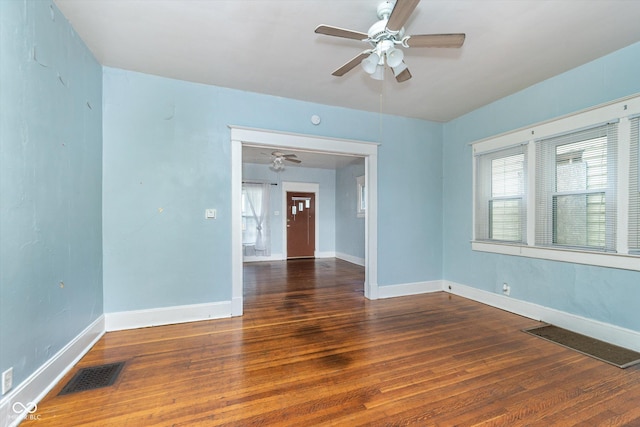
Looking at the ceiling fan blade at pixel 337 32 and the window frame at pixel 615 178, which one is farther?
the window frame at pixel 615 178

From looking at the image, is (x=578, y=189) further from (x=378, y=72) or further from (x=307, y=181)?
(x=307, y=181)

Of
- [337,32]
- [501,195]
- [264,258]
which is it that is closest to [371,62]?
[337,32]

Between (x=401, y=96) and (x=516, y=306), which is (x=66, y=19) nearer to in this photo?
(x=401, y=96)

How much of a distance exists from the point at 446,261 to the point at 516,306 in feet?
3.93

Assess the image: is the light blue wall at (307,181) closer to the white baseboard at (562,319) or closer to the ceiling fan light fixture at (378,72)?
the white baseboard at (562,319)

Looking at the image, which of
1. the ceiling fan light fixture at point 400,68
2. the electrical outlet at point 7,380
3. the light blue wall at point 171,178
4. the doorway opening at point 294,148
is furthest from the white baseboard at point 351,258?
the electrical outlet at point 7,380

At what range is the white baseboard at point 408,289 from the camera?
4139 millimetres

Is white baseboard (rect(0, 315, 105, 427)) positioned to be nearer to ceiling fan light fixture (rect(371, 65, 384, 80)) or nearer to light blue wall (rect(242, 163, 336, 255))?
ceiling fan light fixture (rect(371, 65, 384, 80))

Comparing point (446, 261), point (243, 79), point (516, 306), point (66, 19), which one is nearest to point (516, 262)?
point (516, 306)

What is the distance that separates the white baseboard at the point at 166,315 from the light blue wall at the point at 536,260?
356cm

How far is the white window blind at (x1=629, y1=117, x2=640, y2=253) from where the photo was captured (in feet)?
8.05

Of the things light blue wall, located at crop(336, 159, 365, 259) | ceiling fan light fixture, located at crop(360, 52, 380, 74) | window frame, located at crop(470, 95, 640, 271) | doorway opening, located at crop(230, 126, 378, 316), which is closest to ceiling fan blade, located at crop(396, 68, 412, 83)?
ceiling fan light fixture, located at crop(360, 52, 380, 74)

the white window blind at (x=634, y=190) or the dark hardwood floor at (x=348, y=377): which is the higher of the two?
the white window blind at (x=634, y=190)

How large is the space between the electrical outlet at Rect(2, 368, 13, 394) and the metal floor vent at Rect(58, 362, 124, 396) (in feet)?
1.31
